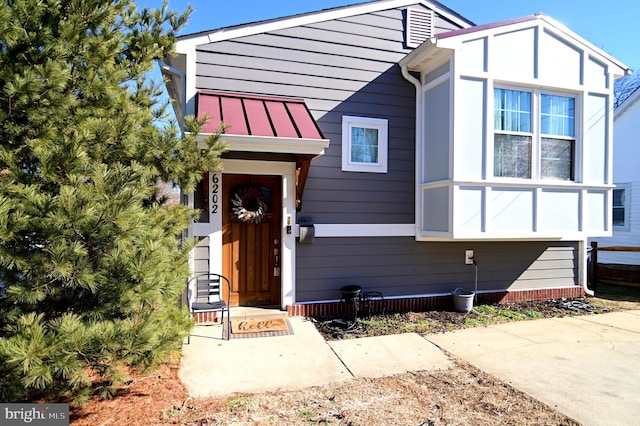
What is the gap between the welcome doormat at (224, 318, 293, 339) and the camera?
4988mm

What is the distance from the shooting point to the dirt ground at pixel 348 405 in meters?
3.01

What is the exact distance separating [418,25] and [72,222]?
618 cm

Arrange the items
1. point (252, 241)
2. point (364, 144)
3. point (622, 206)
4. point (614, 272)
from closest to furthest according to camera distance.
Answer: point (252, 241)
point (364, 144)
point (614, 272)
point (622, 206)

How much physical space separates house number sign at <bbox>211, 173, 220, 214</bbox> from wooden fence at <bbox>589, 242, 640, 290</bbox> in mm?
8031

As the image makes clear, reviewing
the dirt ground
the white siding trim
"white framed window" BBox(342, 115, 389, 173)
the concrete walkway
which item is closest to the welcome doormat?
the concrete walkway

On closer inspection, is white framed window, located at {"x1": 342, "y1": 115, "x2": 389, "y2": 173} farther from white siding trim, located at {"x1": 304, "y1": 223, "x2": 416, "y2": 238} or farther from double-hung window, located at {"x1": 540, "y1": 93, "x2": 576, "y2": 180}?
double-hung window, located at {"x1": 540, "y1": 93, "x2": 576, "y2": 180}

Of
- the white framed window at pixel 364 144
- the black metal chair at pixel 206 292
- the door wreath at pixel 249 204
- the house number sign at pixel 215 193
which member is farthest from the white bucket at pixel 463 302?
the house number sign at pixel 215 193

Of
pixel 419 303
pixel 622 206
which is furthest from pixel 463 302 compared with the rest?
pixel 622 206

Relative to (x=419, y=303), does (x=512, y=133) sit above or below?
above

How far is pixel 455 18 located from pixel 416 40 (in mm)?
947

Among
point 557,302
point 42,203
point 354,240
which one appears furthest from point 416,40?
point 42,203

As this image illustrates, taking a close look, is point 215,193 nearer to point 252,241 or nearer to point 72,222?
point 252,241

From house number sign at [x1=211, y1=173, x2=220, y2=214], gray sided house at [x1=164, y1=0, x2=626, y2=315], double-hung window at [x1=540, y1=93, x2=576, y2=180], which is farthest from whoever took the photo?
double-hung window at [x1=540, y1=93, x2=576, y2=180]

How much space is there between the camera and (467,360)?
14.1ft
